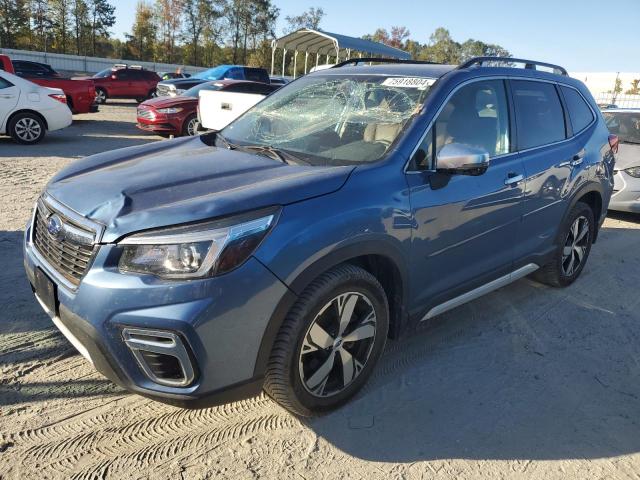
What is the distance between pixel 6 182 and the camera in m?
7.16

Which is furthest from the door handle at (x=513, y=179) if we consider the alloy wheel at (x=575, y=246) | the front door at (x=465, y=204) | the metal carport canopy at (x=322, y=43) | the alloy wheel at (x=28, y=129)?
the metal carport canopy at (x=322, y=43)

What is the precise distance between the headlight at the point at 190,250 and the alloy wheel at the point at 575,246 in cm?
335

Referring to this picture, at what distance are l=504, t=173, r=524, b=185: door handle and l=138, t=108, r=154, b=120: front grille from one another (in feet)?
33.0

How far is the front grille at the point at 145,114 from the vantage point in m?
12.0

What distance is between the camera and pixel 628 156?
7.45 meters

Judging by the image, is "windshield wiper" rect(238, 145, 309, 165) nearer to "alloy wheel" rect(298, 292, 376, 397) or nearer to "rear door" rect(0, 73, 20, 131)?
"alloy wheel" rect(298, 292, 376, 397)

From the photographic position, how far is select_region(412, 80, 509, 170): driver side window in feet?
9.91

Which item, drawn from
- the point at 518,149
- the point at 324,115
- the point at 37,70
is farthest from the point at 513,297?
the point at 37,70

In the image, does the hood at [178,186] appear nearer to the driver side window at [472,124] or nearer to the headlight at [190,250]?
the headlight at [190,250]

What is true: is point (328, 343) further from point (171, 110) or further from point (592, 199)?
point (171, 110)

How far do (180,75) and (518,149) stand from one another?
88.6ft

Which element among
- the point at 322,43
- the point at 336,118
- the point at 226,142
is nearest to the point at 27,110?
the point at 226,142

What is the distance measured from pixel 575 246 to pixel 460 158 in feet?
8.03

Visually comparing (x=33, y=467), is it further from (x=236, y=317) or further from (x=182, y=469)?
(x=236, y=317)
